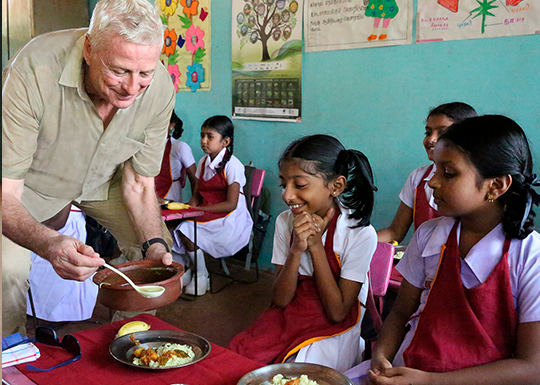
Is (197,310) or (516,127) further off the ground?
(516,127)

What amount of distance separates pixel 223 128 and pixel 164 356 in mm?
3011

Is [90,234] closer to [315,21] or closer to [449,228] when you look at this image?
[315,21]

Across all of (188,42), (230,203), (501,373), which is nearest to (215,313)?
(230,203)

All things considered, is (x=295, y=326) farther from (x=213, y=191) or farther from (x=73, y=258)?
(x=213, y=191)

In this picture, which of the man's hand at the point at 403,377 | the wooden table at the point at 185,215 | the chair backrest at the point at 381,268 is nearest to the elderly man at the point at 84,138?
the man's hand at the point at 403,377

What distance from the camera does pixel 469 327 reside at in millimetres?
1231

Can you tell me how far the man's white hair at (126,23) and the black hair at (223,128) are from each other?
242cm

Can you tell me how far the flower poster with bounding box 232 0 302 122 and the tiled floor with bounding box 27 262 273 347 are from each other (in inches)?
54.5

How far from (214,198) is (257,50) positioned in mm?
1257

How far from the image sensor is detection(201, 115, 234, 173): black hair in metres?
4.00

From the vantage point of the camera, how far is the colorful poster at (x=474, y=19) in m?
2.58

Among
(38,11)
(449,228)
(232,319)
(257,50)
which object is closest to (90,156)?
(449,228)

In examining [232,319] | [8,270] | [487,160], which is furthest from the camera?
[232,319]

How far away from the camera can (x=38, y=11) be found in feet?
19.2
